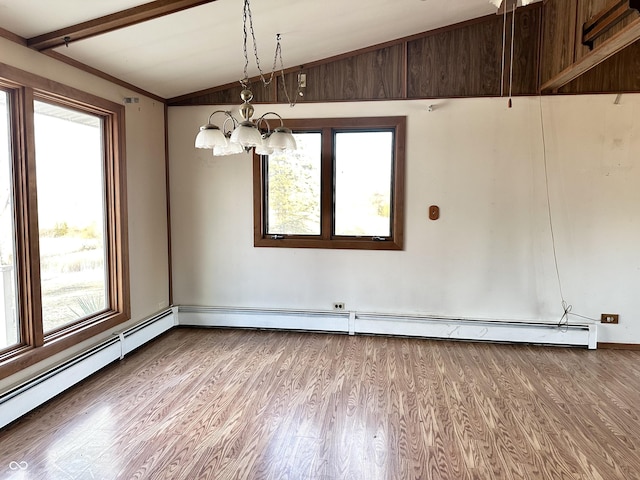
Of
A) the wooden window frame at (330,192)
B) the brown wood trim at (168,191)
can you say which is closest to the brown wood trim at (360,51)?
the brown wood trim at (168,191)

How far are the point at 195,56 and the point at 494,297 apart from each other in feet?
12.7

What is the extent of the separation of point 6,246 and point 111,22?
172 centimetres

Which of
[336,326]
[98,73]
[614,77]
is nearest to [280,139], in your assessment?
[98,73]

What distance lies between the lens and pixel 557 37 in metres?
3.47

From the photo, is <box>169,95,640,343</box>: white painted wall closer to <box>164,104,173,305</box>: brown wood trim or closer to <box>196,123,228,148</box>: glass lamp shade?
<box>164,104,173,305</box>: brown wood trim

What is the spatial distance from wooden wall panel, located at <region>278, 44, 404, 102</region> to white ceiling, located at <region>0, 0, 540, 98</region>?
154mm

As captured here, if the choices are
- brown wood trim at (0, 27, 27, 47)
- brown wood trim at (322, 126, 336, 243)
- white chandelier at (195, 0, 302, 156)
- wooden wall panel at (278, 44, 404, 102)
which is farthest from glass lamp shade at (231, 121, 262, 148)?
wooden wall panel at (278, 44, 404, 102)

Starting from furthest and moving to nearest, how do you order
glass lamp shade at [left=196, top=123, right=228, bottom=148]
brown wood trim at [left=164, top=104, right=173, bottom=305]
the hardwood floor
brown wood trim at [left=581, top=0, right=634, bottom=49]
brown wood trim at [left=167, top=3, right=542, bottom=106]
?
brown wood trim at [left=164, top=104, right=173, bottom=305], brown wood trim at [left=167, top=3, right=542, bottom=106], brown wood trim at [left=581, top=0, right=634, bottom=49], glass lamp shade at [left=196, top=123, right=228, bottom=148], the hardwood floor

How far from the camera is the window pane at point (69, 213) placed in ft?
9.61

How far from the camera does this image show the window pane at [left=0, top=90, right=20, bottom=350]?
8.46 feet

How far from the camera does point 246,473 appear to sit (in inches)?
81.5

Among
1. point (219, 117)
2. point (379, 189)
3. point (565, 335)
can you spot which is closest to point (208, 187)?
point (219, 117)

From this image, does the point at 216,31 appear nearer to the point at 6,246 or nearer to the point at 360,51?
the point at 360,51

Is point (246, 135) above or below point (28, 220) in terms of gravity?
above
